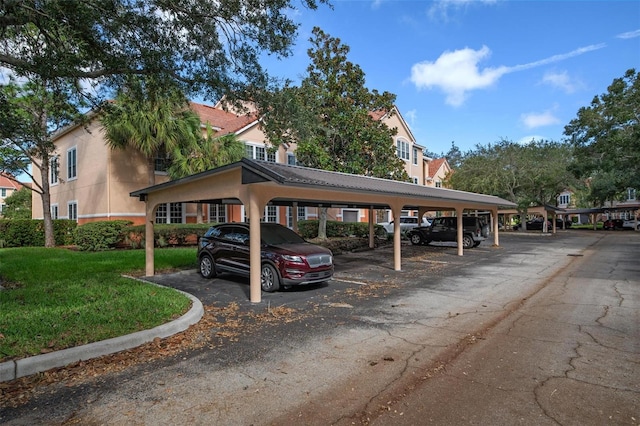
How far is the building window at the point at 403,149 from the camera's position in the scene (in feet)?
112

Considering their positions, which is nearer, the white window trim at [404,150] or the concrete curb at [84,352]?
the concrete curb at [84,352]

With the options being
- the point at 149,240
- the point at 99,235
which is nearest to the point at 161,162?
the point at 99,235

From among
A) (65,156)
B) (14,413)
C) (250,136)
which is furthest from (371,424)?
(65,156)

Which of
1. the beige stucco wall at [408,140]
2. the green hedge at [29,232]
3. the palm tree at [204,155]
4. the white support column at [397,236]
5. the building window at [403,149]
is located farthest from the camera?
the building window at [403,149]

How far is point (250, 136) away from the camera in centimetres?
2375

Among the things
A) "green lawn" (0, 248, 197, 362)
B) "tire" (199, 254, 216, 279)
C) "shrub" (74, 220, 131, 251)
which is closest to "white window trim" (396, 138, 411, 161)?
"shrub" (74, 220, 131, 251)

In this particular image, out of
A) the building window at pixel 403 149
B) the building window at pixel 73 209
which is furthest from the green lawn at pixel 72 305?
the building window at pixel 403 149

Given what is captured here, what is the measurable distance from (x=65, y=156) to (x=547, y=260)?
27.3 m

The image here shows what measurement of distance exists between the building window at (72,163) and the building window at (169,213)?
601 centimetres

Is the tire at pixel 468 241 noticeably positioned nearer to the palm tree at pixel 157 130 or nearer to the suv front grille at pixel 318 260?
the suv front grille at pixel 318 260

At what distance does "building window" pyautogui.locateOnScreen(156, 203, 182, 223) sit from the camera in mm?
20891

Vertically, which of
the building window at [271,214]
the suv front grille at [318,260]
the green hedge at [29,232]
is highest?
the building window at [271,214]

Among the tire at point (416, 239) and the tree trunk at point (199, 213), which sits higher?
the tree trunk at point (199, 213)

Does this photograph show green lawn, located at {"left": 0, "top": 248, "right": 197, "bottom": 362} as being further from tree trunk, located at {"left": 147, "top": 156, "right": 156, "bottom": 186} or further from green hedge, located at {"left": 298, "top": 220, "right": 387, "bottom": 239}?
green hedge, located at {"left": 298, "top": 220, "right": 387, "bottom": 239}
